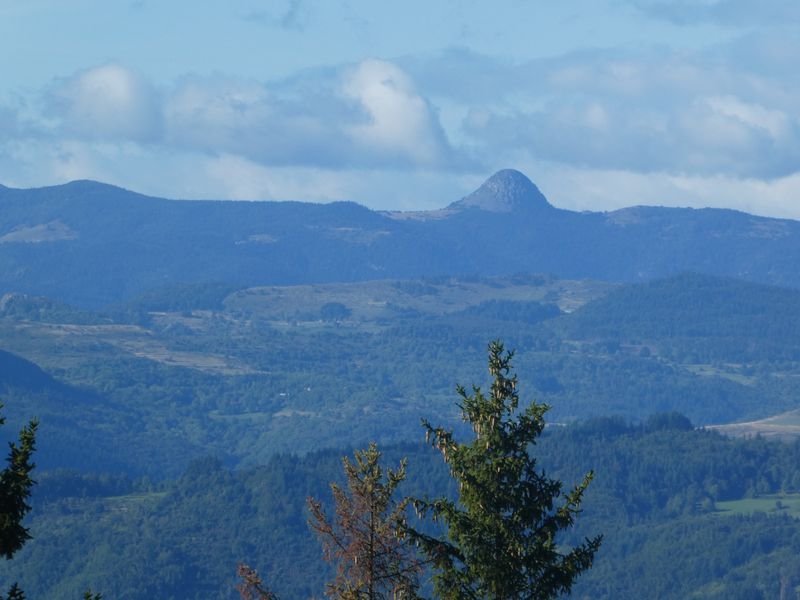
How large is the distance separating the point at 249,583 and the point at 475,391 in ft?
15.2

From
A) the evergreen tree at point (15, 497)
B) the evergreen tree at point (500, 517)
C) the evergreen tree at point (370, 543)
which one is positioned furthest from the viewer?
the evergreen tree at point (370, 543)

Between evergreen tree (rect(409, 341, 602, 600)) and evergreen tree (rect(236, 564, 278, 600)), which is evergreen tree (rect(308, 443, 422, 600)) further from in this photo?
evergreen tree (rect(236, 564, 278, 600))

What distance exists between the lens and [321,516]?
1137 inches

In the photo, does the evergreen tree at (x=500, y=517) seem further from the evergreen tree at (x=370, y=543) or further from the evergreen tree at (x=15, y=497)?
the evergreen tree at (x=15, y=497)

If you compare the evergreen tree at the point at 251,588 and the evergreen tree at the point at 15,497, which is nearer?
the evergreen tree at the point at 15,497

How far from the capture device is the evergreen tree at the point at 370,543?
92.6 ft

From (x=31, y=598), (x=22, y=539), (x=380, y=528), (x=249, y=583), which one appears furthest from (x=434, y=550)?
(x=31, y=598)

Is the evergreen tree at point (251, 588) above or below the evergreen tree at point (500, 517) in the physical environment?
below

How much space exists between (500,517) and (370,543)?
213 cm

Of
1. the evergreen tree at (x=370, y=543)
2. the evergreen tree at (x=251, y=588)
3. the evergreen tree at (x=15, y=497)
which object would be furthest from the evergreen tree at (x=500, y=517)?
the evergreen tree at (x=15, y=497)

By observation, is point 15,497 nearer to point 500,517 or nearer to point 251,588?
point 251,588

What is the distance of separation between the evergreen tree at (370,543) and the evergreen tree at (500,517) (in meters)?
0.52

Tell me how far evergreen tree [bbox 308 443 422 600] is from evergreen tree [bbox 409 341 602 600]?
0.52 meters

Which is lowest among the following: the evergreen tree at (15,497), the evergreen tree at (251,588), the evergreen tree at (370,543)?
the evergreen tree at (251,588)
